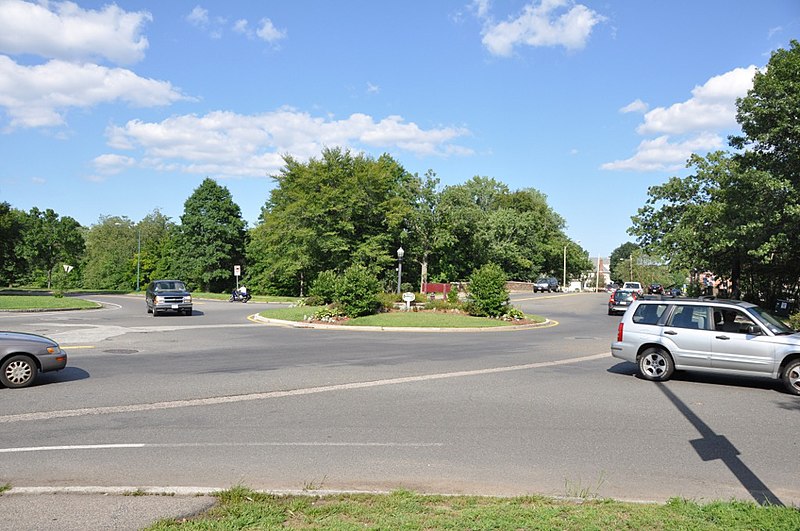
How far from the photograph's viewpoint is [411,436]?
7.64 metres

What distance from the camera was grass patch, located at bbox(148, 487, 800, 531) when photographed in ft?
15.2

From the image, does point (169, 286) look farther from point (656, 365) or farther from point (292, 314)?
point (656, 365)

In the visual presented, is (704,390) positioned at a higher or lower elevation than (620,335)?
lower

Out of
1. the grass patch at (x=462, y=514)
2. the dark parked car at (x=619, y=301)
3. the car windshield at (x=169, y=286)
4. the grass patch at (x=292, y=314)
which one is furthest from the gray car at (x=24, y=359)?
the dark parked car at (x=619, y=301)

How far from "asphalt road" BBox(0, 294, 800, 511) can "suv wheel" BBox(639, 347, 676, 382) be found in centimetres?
24

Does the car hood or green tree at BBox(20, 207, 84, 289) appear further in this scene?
Result: green tree at BBox(20, 207, 84, 289)

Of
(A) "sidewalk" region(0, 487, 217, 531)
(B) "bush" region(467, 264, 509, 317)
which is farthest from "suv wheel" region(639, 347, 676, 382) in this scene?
(B) "bush" region(467, 264, 509, 317)

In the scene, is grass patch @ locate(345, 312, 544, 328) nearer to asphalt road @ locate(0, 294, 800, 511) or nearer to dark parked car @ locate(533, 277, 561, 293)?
asphalt road @ locate(0, 294, 800, 511)

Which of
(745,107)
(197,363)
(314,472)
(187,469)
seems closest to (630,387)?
(314,472)

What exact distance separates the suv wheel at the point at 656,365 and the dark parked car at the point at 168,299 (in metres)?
24.2

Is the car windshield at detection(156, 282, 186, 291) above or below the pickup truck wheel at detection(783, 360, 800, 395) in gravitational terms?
above

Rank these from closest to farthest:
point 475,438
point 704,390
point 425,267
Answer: point 475,438 < point 704,390 < point 425,267

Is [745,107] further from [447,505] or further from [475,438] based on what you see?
[447,505]

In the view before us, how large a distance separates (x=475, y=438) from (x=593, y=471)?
1629 mm
